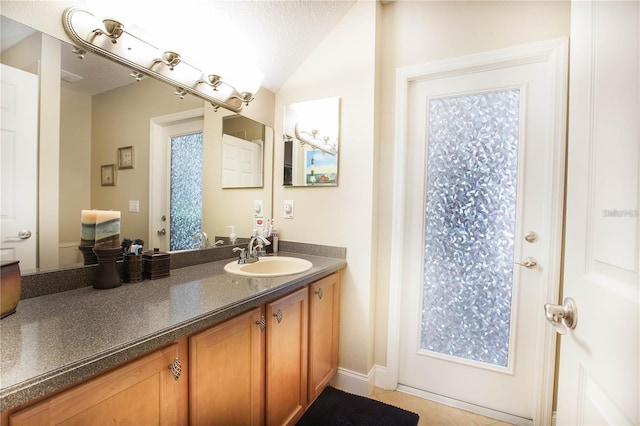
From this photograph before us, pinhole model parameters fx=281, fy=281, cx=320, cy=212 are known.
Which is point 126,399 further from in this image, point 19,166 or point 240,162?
point 240,162

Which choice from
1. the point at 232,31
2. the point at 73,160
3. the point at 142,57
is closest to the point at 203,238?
the point at 73,160

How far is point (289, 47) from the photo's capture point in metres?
1.89

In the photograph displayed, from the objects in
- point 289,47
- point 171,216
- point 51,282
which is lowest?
point 51,282

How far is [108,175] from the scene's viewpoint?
1.22m

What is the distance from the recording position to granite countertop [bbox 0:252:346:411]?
0.57 m

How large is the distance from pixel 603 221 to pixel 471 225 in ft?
4.00

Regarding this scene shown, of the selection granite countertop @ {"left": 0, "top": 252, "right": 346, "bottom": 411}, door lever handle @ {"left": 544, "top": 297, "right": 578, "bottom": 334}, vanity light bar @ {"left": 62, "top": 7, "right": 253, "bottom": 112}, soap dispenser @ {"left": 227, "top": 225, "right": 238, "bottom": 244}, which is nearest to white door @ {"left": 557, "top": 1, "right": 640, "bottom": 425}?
door lever handle @ {"left": 544, "top": 297, "right": 578, "bottom": 334}

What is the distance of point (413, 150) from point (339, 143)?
1.61 ft

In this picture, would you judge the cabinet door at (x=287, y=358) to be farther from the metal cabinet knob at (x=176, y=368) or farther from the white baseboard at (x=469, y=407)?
the white baseboard at (x=469, y=407)

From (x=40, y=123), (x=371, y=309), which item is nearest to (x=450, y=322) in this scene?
(x=371, y=309)

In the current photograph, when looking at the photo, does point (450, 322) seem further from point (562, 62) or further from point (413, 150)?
point (562, 62)

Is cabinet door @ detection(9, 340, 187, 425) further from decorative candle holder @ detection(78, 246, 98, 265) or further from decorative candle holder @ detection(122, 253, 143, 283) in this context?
decorative candle holder @ detection(78, 246, 98, 265)

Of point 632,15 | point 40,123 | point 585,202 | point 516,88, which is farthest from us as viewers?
point 516,88

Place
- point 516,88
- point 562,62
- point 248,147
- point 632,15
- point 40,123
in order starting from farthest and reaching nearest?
point 248,147 < point 516,88 < point 562,62 < point 40,123 < point 632,15
